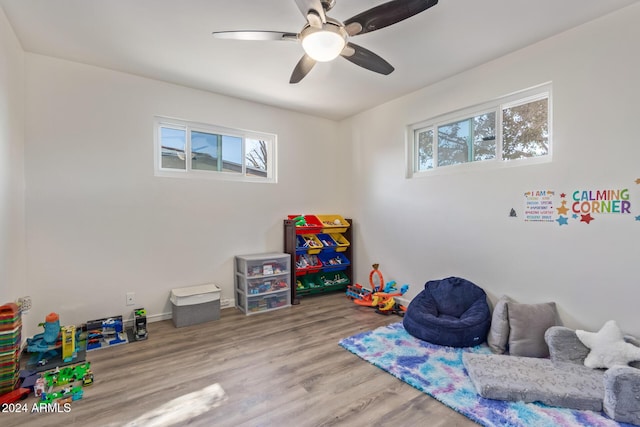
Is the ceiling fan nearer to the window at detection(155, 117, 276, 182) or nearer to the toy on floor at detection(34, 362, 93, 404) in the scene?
the window at detection(155, 117, 276, 182)

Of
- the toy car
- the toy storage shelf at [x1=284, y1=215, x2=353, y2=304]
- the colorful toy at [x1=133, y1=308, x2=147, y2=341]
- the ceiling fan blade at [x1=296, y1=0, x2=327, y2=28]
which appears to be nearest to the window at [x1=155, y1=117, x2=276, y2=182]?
the toy storage shelf at [x1=284, y1=215, x2=353, y2=304]

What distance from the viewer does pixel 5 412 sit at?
1800mm

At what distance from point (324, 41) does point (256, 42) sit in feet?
3.18

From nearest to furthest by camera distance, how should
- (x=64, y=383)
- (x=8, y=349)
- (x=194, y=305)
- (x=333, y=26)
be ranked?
(x=333, y=26) → (x=8, y=349) → (x=64, y=383) → (x=194, y=305)

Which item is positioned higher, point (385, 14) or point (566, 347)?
point (385, 14)

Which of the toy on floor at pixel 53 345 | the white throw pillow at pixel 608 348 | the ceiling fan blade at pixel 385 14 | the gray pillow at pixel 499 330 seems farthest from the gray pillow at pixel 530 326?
the toy on floor at pixel 53 345

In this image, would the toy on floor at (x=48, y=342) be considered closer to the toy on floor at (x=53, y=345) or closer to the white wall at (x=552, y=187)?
the toy on floor at (x=53, y=345)

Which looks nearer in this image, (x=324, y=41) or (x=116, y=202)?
(x=324, y=41)

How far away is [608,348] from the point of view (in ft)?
6.64

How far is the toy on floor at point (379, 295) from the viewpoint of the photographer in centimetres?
355

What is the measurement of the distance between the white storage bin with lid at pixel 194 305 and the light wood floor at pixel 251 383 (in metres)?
0.14

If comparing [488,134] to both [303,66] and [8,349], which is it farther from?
[8,349]

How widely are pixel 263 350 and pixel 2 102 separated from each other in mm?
2776

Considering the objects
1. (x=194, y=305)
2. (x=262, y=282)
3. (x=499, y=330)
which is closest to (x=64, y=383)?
(x=194, y=305)
